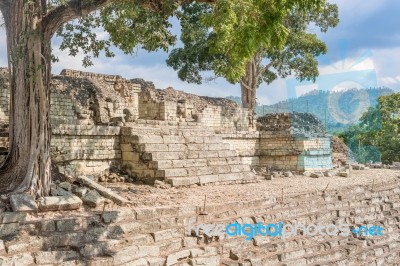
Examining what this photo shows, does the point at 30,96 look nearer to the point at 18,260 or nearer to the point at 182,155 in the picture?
the point at 18,260

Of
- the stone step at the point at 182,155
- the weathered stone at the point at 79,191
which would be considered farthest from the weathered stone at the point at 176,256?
the stone step at the point at 182,155

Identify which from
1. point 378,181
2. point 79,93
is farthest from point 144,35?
point 378,181

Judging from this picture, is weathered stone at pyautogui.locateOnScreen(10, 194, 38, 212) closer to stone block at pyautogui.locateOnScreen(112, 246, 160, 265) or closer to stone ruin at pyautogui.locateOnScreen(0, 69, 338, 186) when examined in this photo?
stone block at pyautogui.locateOnScreen(112, 246, 160, 265)

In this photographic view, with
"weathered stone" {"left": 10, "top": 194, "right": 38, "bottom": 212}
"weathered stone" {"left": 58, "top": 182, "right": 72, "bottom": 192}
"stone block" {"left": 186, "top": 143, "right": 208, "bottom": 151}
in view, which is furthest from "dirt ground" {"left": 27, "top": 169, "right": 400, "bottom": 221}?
"stone block" {"left": 186, "top": 143, "right": 208, "bottom": 151}

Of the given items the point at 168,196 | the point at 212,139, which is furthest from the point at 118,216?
the point at 212,139

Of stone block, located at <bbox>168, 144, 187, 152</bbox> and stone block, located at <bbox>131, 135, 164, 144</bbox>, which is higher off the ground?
stone block, located at <bbox>131, 135, 164, 144</bbox>

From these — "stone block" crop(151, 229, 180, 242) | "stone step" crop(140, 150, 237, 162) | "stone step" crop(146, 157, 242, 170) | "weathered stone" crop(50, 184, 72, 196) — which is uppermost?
"stone step" crop(140, 150, 237, 162)

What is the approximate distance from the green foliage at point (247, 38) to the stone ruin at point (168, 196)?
8.67 feet

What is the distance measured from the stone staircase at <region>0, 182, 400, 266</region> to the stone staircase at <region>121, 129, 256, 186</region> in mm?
2418

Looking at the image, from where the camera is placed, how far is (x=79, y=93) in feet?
40.0

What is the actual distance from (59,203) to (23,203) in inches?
22.5

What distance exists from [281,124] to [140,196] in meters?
10.1

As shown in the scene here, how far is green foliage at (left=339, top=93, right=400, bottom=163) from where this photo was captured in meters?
25.1

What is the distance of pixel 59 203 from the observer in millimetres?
6441
